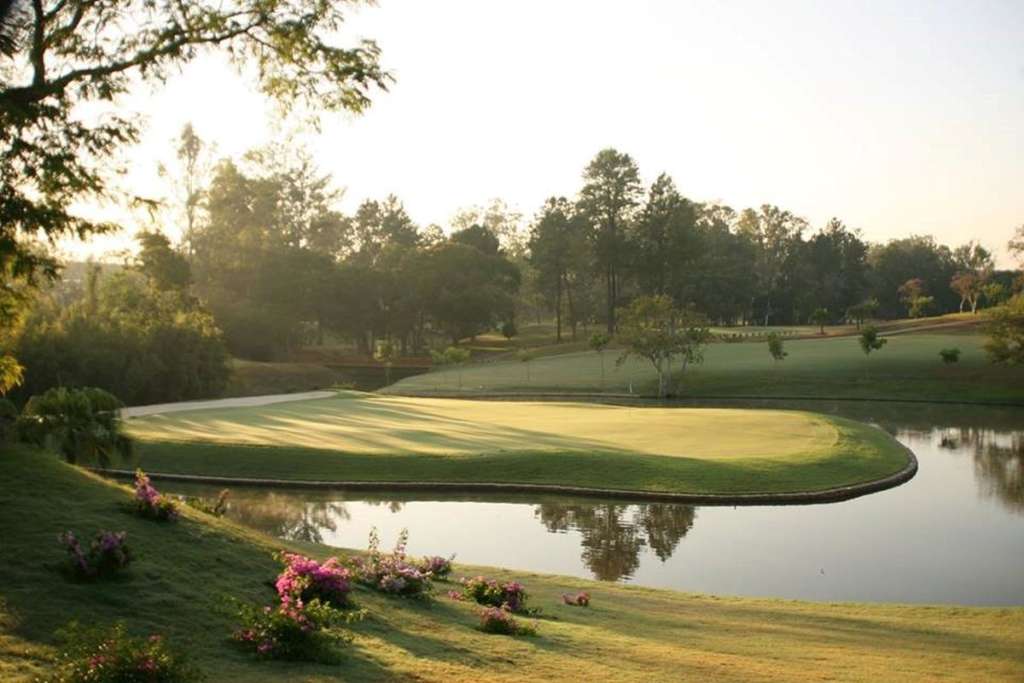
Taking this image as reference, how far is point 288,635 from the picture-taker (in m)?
7.75

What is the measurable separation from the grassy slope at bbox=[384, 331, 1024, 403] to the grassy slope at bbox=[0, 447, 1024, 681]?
48.8 metres

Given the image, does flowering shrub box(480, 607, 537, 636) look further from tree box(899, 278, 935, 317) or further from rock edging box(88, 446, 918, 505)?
tree box(899, 278, 935, 317)

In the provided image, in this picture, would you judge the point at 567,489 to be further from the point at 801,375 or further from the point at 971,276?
the point at 971,276

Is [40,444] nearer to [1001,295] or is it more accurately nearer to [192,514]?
[192,514]

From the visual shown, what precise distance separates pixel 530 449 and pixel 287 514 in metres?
8.56

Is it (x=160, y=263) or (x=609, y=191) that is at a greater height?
(x=609, y=191)

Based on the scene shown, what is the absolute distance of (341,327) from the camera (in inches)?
3949

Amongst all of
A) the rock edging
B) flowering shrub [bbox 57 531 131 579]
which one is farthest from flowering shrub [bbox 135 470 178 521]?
the rock edging

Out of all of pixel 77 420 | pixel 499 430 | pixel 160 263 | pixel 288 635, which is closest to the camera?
pixel 288 635

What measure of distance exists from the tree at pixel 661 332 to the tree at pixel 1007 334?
18.4 metres

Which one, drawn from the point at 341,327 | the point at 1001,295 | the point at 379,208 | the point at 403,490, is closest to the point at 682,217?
the point at 1001,295

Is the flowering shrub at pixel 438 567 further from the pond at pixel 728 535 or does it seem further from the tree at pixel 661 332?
the tree at pixel 661 332

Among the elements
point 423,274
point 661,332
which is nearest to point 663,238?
point 423,274

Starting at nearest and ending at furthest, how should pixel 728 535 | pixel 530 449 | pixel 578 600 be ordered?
1. pixel 578 600
2. pixel 728 535
3. pixel 530 449
